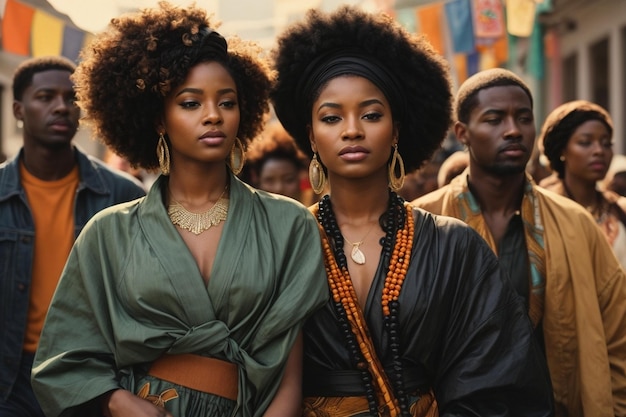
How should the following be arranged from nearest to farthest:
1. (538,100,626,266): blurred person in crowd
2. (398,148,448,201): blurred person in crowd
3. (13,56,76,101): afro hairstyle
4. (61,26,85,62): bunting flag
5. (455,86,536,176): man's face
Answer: (455,86,536,176): man's face, (13,56,76,101): afro hairstyle, (538,100,626,266): blurred person in crowd, (398,148,448,201): blurred person in crowd, (61,26,85,62): bunting flag

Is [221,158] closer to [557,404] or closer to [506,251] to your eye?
[506,251]

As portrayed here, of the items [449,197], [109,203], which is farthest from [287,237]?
[109,203]

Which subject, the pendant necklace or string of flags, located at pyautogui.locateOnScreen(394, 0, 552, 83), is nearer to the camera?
the pendant necklace

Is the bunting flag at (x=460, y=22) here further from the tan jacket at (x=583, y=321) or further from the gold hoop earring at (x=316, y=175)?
the gold hoop earring at (x=316, y=175)

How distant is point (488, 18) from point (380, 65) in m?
7.30

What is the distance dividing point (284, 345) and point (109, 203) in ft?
7.21

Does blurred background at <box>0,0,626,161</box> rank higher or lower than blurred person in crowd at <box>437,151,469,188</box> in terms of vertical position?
higher

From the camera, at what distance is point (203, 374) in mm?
4043

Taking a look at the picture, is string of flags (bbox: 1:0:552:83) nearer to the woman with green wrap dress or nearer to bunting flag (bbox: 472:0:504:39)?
bunting flag (bbox: 472:0:504:39)

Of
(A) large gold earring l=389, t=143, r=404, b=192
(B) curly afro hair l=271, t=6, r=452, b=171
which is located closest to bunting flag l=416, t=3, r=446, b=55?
(B) curly afro hair l=271, t=6, r=452, b=171

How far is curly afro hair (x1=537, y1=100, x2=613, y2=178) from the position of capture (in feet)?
22.8

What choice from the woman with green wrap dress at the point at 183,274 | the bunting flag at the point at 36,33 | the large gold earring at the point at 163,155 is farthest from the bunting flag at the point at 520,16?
the large gold earring at the point at 163,155

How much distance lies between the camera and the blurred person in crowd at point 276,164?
7473mm

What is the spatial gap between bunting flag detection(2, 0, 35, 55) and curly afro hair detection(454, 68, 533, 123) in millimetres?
5456
